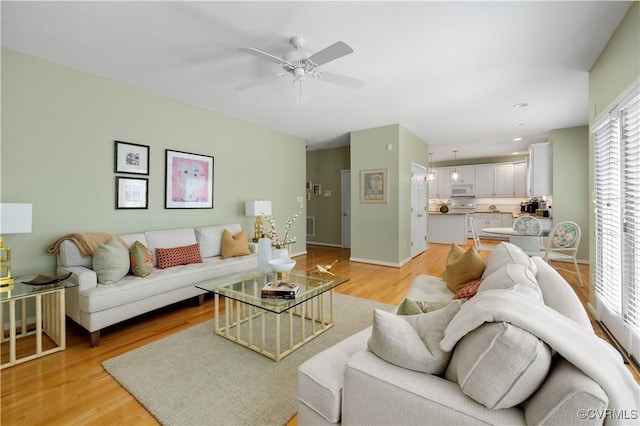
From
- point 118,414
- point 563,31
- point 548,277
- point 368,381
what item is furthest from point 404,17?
point 118,414

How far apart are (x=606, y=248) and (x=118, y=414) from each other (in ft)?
13.1

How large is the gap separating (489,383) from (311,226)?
22.7 feet

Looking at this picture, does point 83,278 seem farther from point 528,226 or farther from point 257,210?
point 528,226

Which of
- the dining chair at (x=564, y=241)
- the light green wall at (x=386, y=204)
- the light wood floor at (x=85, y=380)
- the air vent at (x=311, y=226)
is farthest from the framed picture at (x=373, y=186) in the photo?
the dining chair at (x=564, y=241)

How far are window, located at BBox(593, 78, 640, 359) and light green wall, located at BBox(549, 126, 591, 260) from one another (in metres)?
3.23

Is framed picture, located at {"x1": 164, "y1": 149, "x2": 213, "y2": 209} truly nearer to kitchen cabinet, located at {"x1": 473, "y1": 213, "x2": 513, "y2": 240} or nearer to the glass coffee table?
the glass coffee table

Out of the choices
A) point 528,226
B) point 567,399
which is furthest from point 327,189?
point 567,399

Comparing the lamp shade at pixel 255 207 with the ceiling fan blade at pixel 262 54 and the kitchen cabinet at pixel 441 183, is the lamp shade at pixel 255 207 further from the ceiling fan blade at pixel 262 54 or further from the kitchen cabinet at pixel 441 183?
the kitchen cabinet at pixel 441 183

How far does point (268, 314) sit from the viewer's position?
9.70 ft

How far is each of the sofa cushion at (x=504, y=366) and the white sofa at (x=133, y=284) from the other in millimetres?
2751

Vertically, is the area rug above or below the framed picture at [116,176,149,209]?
below

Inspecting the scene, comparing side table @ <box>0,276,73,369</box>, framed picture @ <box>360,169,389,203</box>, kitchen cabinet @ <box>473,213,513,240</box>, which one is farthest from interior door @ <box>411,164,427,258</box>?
side table @ <box>0,276,73,369</box>

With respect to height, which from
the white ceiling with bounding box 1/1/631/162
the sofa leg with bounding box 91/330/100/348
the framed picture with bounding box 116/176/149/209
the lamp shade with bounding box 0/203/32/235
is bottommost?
the sofa leg with bounding box 91/330/100/348

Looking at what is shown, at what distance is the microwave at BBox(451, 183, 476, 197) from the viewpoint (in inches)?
346
